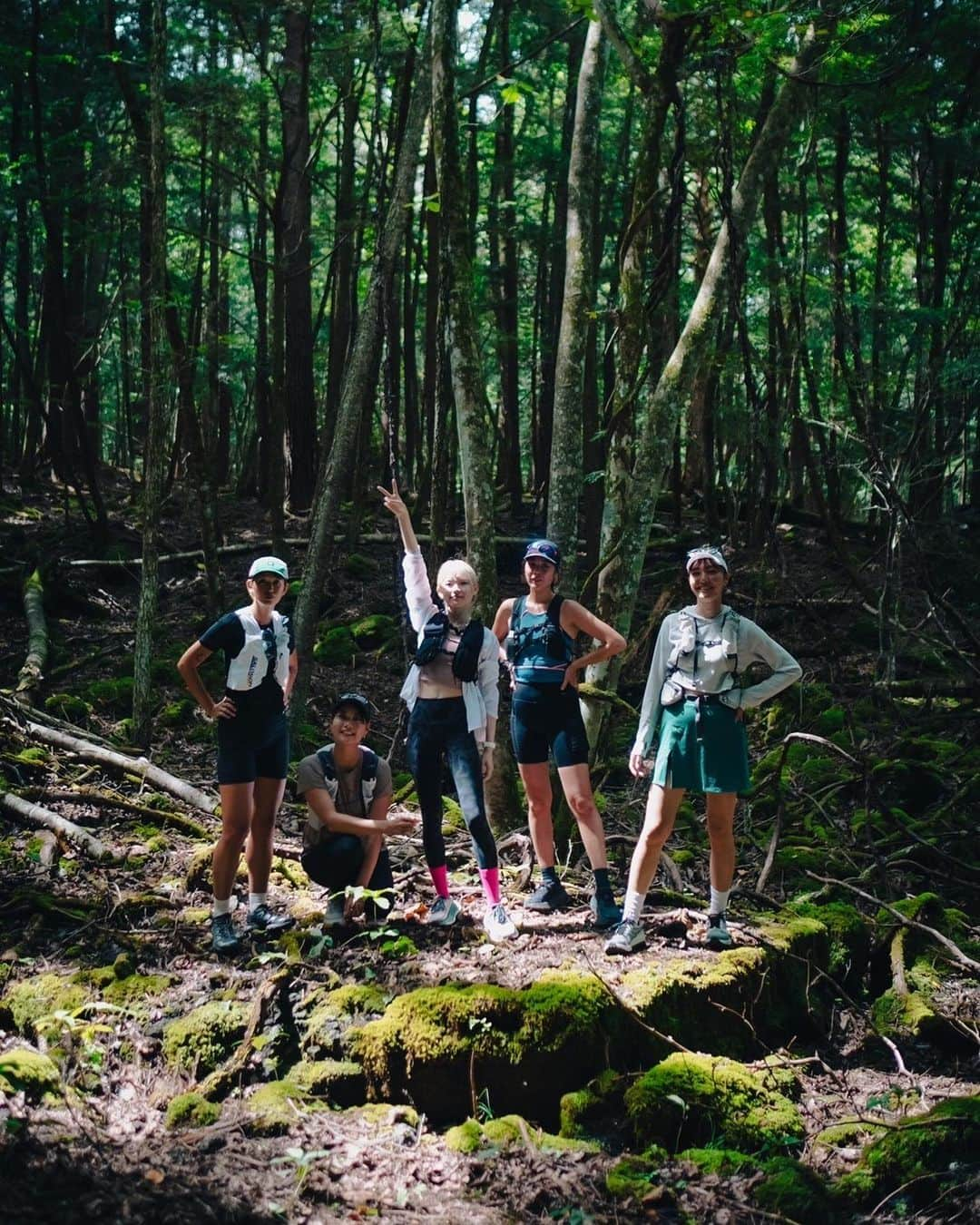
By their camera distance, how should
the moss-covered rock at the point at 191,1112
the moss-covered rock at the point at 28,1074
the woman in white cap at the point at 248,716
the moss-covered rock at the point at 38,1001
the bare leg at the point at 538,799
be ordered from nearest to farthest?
the moss-covered rock at the point at 28,1074 < the moss-covered rock at the point at 191,1112 < the moss-covered rock at the point at 38,1001 < the woman in white cap at the point at 248,716 < the bare leg at the point at 538,799

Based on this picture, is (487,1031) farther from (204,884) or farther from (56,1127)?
(204,884)

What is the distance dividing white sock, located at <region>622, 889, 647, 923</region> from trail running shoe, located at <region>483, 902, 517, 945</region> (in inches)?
25.3

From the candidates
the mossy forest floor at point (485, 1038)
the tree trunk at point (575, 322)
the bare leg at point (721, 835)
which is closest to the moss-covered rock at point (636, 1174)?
the mossy forest floor at point (485, 1038)

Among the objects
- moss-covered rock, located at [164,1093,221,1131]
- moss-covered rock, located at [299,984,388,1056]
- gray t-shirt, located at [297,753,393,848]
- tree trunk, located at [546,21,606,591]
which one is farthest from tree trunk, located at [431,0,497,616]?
moss-covered rock, located at [164,1093,221,1131]

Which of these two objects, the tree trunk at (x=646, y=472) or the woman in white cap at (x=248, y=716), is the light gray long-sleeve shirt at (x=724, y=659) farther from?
the woman in white cap at (x=248, y=716)

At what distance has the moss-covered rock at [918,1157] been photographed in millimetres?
4531

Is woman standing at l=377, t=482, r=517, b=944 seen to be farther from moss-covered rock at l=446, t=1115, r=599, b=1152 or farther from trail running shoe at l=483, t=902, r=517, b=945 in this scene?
moss-covered rock at l=446, t=1115, r=599, b=1152

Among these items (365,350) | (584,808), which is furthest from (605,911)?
(365,350)

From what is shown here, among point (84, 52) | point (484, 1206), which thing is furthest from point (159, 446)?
point (84, 52)

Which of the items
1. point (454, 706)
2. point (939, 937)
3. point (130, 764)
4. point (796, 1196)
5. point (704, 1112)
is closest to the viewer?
point (796, 1196)

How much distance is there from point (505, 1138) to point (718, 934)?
1909mm

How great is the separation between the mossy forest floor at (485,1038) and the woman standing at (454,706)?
50 cm

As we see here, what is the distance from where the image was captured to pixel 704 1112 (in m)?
4.98

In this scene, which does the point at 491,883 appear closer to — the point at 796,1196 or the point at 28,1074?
the point at 796,1196
